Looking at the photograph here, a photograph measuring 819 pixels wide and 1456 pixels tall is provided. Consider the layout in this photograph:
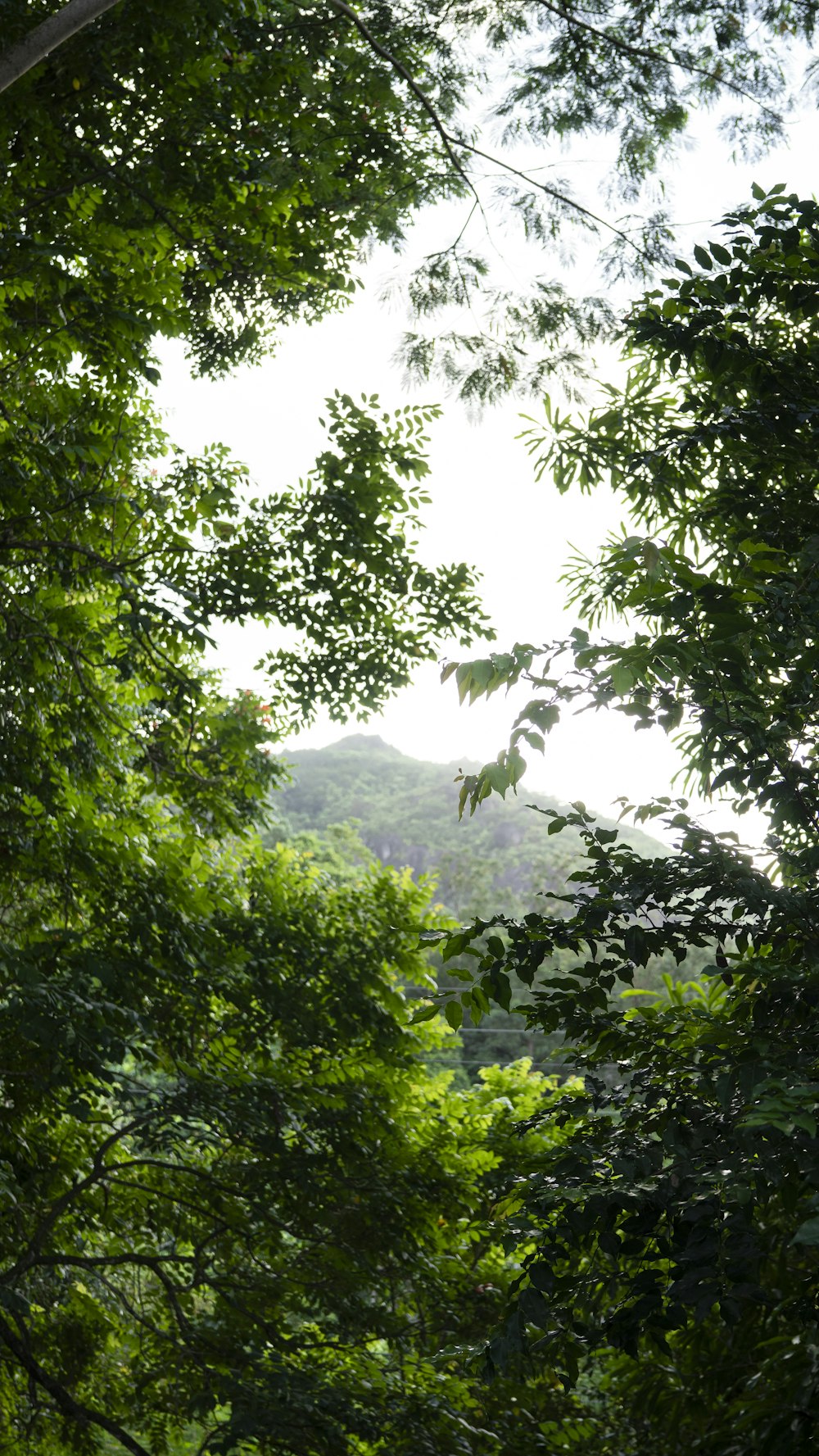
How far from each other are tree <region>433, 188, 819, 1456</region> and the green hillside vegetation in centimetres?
1480

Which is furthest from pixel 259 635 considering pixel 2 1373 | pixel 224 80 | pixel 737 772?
pixel 737 772

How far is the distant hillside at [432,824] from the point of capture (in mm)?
26172

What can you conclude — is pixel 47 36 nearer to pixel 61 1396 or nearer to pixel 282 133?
pixel 282 133

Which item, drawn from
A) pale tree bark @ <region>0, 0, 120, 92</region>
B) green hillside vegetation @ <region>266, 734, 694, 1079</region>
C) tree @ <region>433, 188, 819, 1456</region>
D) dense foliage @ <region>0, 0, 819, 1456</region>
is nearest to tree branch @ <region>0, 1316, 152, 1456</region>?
dense foliage @ <region>0, 0, 819, 1456</region>

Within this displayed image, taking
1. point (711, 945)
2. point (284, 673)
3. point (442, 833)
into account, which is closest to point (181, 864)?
point (284, 673)

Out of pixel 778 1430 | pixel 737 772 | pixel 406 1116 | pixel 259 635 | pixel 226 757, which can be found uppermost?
pixel 259 635

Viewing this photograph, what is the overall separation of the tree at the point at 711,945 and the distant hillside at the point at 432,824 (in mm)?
21813

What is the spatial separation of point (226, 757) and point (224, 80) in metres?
2.57

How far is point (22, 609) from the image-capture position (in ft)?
11.2

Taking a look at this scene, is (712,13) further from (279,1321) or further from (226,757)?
(279,1321)

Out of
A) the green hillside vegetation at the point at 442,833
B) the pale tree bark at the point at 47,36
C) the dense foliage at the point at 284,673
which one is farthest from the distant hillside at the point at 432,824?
the pale tree bark at the point at 47,36

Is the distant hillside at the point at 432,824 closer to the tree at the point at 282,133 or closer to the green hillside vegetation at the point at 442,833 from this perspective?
the green hillside vegetation at the point at 442,833

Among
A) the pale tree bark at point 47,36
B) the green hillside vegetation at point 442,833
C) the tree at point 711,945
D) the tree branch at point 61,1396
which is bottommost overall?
the tree branch at point 61,1396

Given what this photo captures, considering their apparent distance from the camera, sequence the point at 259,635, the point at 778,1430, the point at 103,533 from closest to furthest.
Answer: the point at 778,1430 < the point at 103,533 < the point at 259,635
